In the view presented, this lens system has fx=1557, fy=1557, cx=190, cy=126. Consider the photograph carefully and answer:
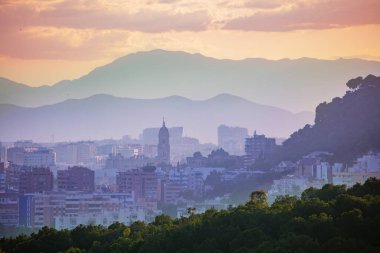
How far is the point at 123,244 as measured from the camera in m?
35.0

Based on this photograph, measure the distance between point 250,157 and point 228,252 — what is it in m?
78.0

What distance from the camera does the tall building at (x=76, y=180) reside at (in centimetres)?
10025

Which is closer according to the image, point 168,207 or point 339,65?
point 168,207

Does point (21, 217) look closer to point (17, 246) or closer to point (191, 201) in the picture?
point (191, 201)

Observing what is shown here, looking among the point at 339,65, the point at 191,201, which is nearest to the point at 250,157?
the point at 191,201

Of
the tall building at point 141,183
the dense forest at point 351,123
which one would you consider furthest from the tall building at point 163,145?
the dense forest at point 351,123

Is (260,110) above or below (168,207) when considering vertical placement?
above

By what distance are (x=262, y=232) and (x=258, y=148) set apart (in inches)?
3080

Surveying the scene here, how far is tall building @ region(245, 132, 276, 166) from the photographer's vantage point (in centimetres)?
10580

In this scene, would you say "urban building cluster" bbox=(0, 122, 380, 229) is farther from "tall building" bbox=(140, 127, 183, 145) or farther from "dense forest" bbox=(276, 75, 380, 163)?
"tall building" bbox=(140, 127, 183, 145)

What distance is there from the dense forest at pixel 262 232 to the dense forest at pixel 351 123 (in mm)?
49284

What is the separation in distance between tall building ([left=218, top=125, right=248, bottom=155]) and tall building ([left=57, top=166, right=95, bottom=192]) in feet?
167

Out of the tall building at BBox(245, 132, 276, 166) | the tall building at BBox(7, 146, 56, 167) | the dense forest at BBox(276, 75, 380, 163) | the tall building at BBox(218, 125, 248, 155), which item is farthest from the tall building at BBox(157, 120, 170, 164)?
the dense forest at BBox(276, 75, 380, 163)

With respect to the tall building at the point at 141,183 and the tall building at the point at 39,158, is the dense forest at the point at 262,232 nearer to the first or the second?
the tall building at the point at 141,183
